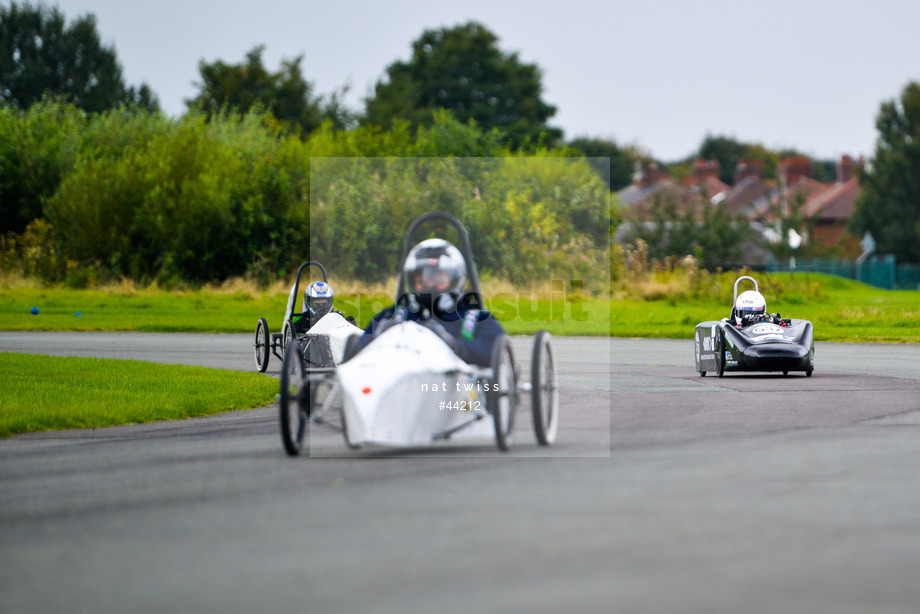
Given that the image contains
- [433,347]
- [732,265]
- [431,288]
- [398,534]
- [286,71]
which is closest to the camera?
[398,534]

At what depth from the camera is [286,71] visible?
235ft

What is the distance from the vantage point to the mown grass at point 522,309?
29641 millimetres

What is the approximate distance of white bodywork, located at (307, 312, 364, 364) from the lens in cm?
1705

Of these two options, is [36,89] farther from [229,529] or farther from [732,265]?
[229,529]

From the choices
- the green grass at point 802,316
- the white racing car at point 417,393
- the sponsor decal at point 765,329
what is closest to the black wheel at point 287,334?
the sponsor decal at point 765,329

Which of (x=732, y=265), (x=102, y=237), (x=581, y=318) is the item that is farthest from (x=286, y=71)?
(x=581, y=318)

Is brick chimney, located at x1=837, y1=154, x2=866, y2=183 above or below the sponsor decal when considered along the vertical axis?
above

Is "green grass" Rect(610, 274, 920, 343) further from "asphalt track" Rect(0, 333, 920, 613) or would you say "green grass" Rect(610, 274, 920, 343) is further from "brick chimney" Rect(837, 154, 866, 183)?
"brick chimney" Rect(837, 154, 866, 183)

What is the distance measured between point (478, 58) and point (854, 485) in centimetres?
7268

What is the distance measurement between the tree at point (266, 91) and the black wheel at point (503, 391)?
6169 centimetres

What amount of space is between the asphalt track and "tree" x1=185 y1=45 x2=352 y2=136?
60042mm

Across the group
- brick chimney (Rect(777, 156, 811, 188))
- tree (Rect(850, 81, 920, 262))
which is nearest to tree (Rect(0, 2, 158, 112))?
tree (Rect(850, 81, 920, 262))

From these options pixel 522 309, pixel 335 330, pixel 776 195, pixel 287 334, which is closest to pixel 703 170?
pixel 776 195

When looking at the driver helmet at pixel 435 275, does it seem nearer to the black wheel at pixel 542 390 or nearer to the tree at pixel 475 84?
the black wheel at pixel 542 390
